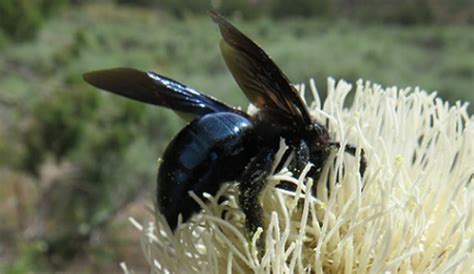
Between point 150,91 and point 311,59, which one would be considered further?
point 311,59

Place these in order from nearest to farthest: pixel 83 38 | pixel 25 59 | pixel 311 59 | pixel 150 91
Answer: pixel 150 91
pixel 83 38
pixel 25 59
pixel 311 59

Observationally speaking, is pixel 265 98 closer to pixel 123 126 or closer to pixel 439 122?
pixel 439 122

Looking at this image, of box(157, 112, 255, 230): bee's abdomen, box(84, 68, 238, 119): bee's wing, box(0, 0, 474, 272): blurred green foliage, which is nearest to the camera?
box(157, 112, 255, 230): bee's abdomen

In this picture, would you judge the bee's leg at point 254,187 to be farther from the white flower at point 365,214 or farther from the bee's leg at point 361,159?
the bee's leg at point 361,159

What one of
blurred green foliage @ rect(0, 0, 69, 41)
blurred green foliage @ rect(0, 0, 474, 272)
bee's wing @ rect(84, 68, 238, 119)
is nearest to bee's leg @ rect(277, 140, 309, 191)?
bee's wing @ rect(84, 68, 238, 119)

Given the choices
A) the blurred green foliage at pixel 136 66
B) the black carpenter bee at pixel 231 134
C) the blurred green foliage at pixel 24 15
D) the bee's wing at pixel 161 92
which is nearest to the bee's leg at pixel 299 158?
the black carpenter bee at pixel 231 134

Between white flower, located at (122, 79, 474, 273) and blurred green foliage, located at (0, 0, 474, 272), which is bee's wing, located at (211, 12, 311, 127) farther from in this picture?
blurred green foliage, located at (0, 0, 474, 272)

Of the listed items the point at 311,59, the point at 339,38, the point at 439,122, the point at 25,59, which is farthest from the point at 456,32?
the point at 439,122
